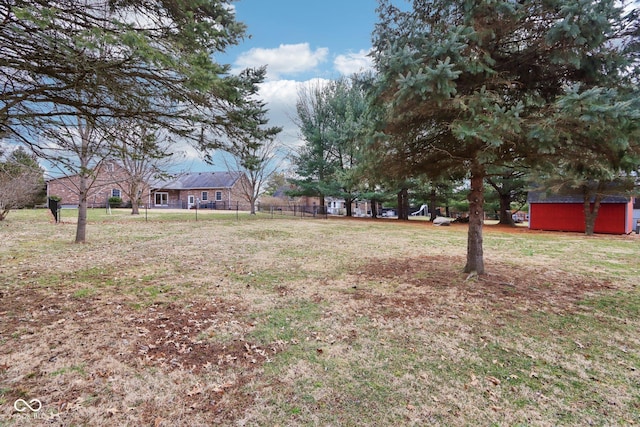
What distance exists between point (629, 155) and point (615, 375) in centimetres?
276

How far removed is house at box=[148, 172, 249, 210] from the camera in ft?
117

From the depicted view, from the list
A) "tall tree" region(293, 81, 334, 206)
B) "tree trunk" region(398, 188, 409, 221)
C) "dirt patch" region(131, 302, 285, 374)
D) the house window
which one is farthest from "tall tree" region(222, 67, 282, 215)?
the house window

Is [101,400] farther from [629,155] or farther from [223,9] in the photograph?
[629,155]

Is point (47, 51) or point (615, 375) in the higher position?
point (47, 51)

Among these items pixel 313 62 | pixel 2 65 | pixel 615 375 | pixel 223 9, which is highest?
pixel 313 62

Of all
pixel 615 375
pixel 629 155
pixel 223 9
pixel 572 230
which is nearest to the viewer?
pixel 615 375

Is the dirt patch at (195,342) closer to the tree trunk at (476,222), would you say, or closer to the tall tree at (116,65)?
the tall tree at (116,65)

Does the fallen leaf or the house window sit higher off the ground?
the house window

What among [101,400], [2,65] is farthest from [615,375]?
[2,65]

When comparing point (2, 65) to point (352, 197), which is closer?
point (2, 65)

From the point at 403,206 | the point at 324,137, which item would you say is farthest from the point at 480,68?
the point at 403,206

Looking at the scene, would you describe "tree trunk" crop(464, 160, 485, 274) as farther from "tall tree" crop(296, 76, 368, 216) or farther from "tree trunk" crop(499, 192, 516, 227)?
"tree trunk" crop(499, 192, 516, 227)

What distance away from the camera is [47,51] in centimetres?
294

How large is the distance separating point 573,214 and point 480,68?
16895 mm
